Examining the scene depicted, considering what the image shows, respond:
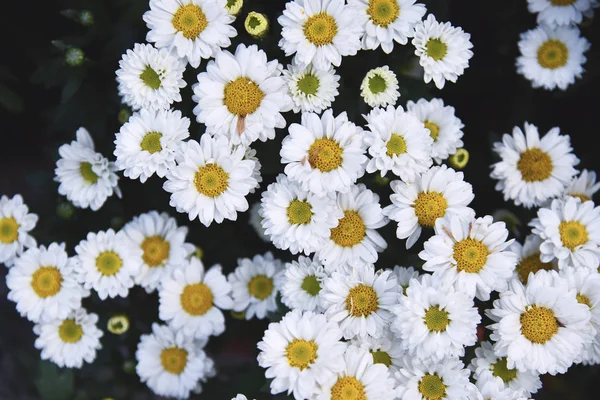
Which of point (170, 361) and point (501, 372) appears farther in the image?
point (170, 361)

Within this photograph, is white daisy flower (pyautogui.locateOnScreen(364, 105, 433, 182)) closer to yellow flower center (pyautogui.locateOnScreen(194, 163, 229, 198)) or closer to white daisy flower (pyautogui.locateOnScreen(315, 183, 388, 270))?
white daisy flower (pyautogui.locateOnScreen(315, 183, 388, 270))

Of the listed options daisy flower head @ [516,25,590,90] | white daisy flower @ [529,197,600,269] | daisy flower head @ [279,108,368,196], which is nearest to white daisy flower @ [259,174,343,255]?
daisy flower head @ [279,108,368,196]

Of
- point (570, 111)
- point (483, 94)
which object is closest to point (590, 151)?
point (570, 111)

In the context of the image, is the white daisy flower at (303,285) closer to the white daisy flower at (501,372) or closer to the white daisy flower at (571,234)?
the white daisy flower at (501,372)

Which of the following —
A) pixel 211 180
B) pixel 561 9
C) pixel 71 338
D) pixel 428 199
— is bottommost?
pixel 71 338

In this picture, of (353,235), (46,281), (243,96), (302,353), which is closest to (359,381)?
(302,353)

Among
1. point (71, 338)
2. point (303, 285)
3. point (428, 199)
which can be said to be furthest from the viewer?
point (71, 338)

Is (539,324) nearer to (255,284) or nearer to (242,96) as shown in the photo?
(255,284)

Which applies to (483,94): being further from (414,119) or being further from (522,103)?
(414,119)
